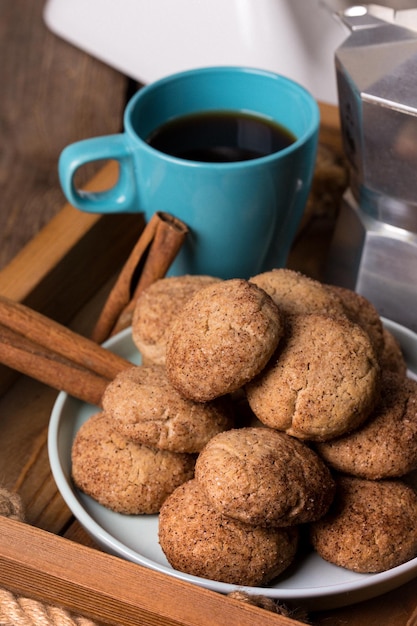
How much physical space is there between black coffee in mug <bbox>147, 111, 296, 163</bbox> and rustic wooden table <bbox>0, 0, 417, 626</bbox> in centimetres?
13

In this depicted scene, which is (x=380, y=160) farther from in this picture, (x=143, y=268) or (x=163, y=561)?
(x=163, y=561)

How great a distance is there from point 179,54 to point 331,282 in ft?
1.54

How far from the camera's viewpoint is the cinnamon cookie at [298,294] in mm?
702

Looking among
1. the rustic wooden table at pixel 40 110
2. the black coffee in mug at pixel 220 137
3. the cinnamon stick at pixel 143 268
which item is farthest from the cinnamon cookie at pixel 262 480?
the rustic wooden table at pixel 40 110

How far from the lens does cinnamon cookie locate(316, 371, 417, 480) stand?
64cm

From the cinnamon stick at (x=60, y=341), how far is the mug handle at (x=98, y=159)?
159 mm

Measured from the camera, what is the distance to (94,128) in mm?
1271

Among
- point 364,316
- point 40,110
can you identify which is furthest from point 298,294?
point 40,110

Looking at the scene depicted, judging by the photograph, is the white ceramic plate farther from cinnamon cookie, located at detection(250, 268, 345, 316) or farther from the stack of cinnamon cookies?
cinnamon cookie, located at detection(250, 268, 345, 316)

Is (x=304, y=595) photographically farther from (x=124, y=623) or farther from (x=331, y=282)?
(x=331, y=282)

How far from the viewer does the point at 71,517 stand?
756 mm

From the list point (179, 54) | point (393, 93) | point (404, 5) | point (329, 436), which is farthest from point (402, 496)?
point (179, 54)

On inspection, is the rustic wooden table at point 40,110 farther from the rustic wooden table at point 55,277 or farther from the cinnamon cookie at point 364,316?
the cinnamon cookie at point 364,316

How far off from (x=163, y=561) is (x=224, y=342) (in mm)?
180
